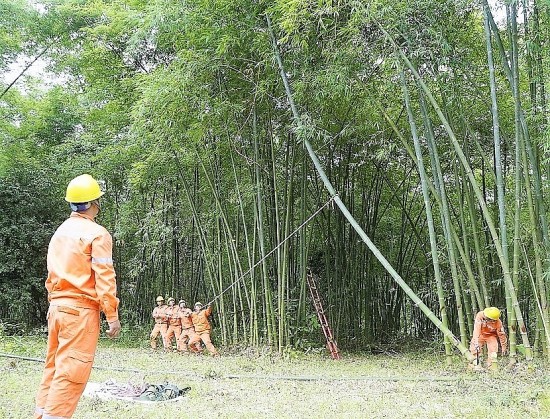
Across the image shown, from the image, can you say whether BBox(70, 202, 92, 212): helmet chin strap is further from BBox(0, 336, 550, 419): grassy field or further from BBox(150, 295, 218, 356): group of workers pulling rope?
BBox(150, 295, 218, 356): group of workers pulling rope

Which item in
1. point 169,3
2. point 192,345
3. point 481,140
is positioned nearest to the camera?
point 169,3

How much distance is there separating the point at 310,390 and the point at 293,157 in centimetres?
341

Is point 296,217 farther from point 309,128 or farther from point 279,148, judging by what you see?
point 309,128

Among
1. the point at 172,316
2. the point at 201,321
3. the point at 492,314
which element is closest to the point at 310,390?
the point at 492,314

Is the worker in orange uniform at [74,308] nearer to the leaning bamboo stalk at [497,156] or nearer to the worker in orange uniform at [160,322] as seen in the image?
the leaning bamboo stalk at [497,156]

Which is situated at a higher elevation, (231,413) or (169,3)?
(169,3)

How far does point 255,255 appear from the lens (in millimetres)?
8219

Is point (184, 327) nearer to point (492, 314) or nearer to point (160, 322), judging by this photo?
point (160, 322)

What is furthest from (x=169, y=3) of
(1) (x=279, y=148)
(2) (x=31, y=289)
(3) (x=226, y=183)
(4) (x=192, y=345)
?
(2) (x=31, y=289)

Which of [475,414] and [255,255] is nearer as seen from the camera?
[475,414]

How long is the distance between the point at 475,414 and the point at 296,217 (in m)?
5.63

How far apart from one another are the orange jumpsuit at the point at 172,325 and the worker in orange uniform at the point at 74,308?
6261 millimetres

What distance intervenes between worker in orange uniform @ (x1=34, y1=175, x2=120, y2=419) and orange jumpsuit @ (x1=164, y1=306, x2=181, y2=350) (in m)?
6.26

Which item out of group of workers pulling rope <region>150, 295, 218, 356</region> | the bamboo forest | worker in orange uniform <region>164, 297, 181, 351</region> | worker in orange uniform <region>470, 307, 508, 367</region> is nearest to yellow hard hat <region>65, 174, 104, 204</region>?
the bamboo forest
